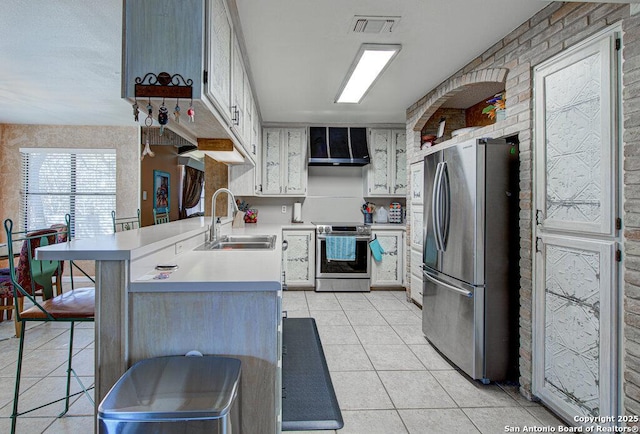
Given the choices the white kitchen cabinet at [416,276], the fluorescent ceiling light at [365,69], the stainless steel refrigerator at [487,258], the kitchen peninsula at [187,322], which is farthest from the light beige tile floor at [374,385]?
the fluorescent ceiling light at [365,69]

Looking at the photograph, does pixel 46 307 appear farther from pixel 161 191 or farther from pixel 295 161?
pixel 161 191

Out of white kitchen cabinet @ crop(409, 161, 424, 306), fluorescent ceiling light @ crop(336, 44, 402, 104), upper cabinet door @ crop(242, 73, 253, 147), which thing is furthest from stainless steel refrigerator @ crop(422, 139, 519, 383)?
upper cabinet door @ crop(242, 73, 253, 147)

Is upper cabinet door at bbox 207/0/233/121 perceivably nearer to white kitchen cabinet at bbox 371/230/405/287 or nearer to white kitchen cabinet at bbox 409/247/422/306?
white kitchen cabinet at bbox 409/247/422/306

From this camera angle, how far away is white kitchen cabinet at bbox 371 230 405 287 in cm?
504

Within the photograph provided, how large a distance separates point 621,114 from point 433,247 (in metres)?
1.61

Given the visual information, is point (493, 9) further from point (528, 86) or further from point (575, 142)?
point (575, 142)

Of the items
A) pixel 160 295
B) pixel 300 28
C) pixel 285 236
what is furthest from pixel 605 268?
pixel 285 236

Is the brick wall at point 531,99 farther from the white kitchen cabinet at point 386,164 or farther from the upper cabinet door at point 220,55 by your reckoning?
→ the upper cabinet door at point 220,55

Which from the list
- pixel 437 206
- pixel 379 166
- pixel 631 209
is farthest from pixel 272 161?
pixel 631 209

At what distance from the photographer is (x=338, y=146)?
5.26 m

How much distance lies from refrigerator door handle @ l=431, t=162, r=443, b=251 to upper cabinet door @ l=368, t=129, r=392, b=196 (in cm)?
239

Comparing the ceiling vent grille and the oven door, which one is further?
the oven door

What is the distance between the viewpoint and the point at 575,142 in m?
1.96

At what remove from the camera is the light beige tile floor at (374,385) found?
2016 millimetres
